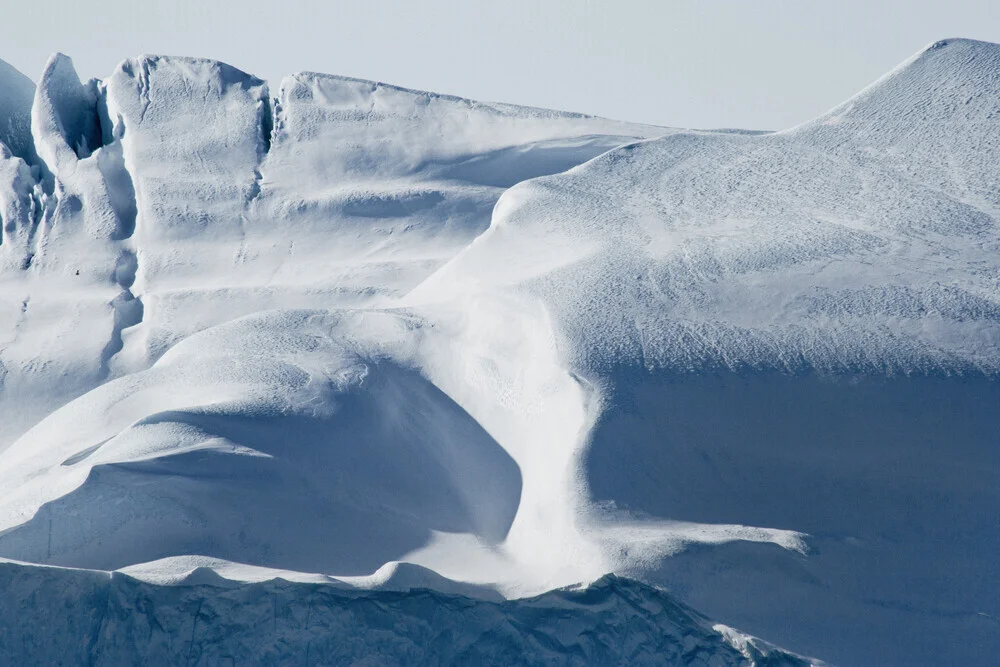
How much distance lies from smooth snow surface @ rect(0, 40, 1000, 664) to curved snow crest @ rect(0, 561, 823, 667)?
0.10 feet

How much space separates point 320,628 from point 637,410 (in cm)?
145

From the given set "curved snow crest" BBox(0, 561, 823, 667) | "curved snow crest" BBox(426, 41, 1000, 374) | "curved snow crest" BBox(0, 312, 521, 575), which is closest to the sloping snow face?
"curved snow crest" BBox(426, 41, 1000, 374)

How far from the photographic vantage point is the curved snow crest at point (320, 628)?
4.41 metres

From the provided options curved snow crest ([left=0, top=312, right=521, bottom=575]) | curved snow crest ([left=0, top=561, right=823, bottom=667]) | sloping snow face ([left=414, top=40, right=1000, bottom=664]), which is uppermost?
sloping snow face ([left=414, top=40, right=1000, bottom=664])

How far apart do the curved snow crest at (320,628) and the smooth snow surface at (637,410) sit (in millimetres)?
30

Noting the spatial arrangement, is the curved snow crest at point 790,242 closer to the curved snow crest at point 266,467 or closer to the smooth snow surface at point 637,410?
the smooth snow surface at point 637,410

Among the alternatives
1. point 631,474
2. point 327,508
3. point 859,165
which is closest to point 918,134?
point 859,165

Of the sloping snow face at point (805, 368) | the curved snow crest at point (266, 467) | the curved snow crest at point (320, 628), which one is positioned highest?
the sloping snow face at point (805, 368)

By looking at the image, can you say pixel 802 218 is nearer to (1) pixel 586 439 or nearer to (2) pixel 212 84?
(1) pixel 586 439

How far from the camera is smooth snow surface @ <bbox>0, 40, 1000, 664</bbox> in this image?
4.75m

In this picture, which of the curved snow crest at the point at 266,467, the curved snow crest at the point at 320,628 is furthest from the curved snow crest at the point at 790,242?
the curved snow crest at the point at 320,628

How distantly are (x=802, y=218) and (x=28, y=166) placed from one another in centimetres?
580

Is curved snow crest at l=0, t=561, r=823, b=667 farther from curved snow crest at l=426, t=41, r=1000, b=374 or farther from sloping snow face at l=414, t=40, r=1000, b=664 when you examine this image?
curved snow crest at l=426, t=41, r=1000, b=374

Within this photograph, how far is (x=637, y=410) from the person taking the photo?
5125 mm
